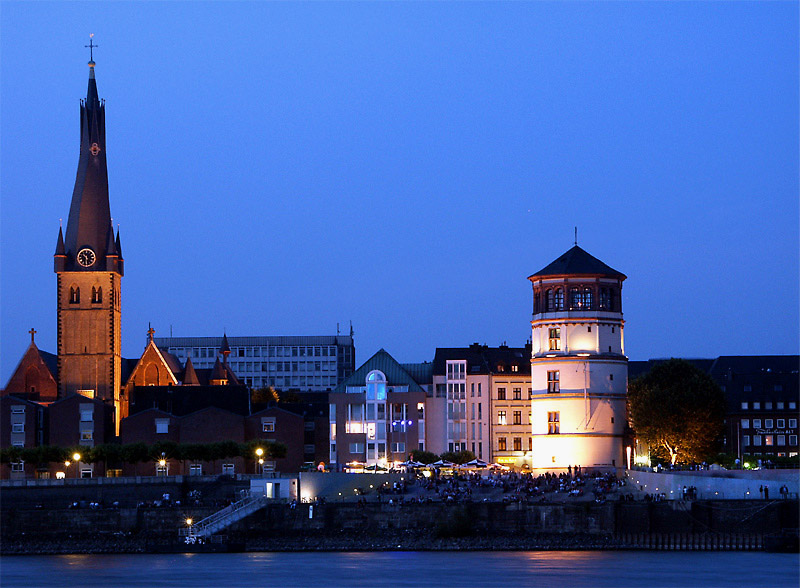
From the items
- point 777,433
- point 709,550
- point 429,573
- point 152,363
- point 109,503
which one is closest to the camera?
point 429,573

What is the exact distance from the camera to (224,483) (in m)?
117

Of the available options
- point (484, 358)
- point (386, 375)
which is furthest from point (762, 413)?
point (386, 375)

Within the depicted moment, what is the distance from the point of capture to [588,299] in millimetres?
124250

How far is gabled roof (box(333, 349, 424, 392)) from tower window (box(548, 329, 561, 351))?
68.4 ft

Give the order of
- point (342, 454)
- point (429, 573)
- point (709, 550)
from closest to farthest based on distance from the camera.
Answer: point (429, 573), point (709, 550), point (342, 454)

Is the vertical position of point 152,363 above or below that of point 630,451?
above

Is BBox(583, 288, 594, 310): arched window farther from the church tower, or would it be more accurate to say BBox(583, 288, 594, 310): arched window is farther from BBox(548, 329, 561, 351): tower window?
the church tower

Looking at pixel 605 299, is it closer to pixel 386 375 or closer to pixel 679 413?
pixel 679 413

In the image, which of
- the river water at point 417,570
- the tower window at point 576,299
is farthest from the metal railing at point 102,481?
the tower window at point 576,299

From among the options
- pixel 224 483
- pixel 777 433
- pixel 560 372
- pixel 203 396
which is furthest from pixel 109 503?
pixel 777 433

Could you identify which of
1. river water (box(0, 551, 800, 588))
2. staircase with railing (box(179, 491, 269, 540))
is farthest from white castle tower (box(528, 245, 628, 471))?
river water (box(0, 551, 800, 588))

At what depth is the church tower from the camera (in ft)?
488

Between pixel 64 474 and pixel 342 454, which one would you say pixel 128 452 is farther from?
pixel 342 454

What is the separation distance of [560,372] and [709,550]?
3130 cm
